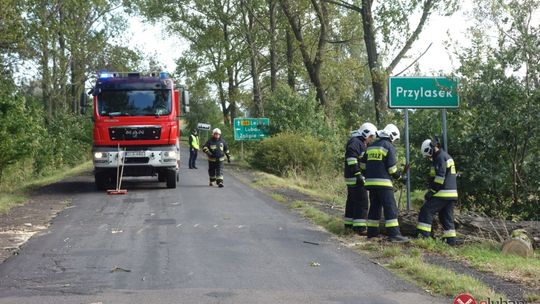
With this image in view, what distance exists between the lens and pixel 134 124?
18516 millimetres

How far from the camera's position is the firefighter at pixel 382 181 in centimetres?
1093

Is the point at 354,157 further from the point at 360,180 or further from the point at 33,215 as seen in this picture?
the point at 33,215

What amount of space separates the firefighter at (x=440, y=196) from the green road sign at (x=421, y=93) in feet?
4.02

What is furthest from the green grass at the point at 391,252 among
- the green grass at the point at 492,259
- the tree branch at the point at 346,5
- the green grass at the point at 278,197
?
the tree branch at the point at 346,5

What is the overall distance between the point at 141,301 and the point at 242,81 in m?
54.4

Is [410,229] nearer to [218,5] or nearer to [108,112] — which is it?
[108,112]

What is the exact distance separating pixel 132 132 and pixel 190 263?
10.2 metres

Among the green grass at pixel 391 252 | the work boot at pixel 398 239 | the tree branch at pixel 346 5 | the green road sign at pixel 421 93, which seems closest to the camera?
the green grass at pixel 391 252

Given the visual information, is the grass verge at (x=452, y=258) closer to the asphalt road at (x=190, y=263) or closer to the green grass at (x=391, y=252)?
the green grass at (x=391, y=252)

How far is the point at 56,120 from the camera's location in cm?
3628

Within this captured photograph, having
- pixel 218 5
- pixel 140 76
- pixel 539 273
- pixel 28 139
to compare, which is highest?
pixel 218 5

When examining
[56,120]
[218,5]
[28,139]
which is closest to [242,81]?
[218,5]

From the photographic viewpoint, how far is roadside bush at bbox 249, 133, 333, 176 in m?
25.9

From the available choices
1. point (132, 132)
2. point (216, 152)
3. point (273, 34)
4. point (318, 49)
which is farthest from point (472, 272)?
point (273, 34)
